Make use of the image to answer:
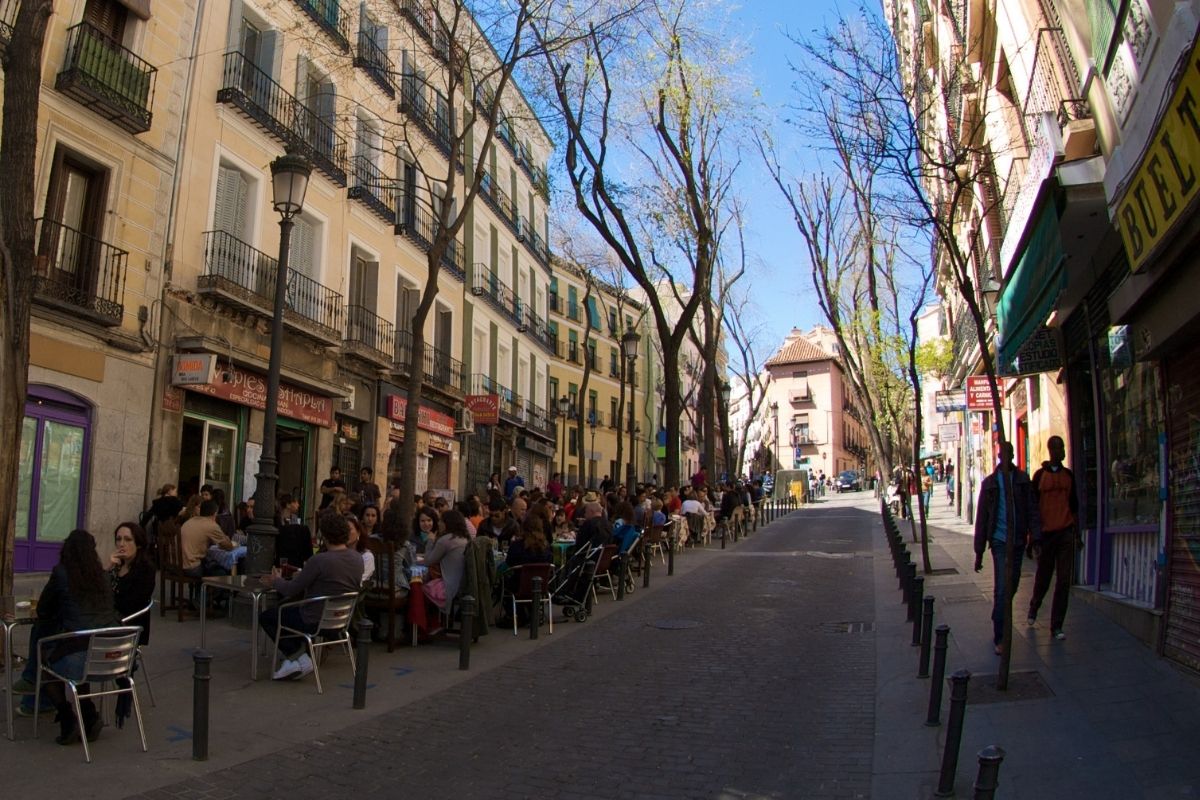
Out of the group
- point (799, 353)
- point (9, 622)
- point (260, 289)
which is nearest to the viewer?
point (9, 622)

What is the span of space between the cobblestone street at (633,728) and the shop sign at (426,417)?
1233 centimetres

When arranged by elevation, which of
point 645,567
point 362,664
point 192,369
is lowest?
point 362,664

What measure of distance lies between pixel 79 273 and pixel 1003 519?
1250 cm

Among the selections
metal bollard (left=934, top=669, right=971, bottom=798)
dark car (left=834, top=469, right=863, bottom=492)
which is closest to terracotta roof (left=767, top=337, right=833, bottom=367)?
dark car (left=834, top=469, right=863, bottom=492)

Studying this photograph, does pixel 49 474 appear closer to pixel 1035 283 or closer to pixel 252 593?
pixel 252 593

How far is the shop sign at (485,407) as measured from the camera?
24891 millimetres

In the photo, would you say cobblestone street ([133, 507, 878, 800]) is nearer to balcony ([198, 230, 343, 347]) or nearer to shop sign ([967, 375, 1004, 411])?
balcony ([198, 230, 343, 347])

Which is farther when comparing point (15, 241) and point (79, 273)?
point (79, 273)

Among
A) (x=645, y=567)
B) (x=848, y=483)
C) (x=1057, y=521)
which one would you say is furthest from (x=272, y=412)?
(x=848, y=483)

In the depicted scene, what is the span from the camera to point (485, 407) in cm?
2492

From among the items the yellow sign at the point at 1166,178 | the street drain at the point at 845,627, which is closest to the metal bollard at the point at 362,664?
the street drain at the point at 845,627

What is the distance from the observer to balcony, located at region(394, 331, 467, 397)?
73.6ft

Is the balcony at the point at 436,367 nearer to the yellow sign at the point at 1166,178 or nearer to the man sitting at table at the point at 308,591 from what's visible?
the man sitting at table at the point at 308,591

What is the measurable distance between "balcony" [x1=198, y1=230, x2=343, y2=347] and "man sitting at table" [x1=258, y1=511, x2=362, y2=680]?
9.09m
